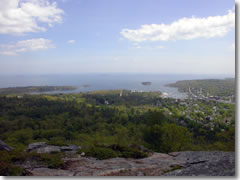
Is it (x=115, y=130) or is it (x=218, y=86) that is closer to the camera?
(x=218, y=86)

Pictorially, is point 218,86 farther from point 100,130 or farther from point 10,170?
point 100,130

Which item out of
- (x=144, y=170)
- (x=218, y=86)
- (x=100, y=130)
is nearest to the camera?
(x=144, y=170)

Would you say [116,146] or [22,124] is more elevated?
[116,146]

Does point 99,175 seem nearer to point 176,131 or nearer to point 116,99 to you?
point 176,131

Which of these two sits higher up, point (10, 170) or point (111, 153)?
point (10, 170)

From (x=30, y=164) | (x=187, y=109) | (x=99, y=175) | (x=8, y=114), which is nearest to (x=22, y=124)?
(x=8, y=114)

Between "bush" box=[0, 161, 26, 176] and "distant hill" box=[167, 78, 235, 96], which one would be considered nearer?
"bush" box=[0, 161, 26, 176]

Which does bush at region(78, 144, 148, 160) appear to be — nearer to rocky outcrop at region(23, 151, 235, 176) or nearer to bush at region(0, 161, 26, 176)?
rocky outcrop at region(23, 151, 235, 176)

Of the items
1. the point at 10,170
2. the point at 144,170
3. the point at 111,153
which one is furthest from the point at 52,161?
the point at 144,170

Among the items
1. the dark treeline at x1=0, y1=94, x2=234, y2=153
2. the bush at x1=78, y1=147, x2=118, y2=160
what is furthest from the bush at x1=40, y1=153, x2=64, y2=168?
the dark treeline at x1=0, y1=94, x2=234, y2=153

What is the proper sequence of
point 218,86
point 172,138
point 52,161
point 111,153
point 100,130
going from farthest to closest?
point 100,130 → point 218,86 → point 172,138 → point 111,153 → point 52,161

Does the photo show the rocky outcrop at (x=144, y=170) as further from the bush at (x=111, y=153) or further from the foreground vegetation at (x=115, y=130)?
the bush at (x=111, y=153)
